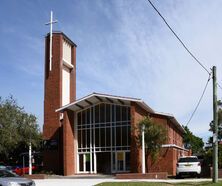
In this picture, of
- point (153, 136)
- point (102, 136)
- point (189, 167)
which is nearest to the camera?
point (189, 167)

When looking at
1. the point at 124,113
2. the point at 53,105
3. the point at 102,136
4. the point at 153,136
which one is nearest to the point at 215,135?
the point at 153,136

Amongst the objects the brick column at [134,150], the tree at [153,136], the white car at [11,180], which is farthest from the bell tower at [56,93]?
the white car at [11,180]

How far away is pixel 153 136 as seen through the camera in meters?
37.5

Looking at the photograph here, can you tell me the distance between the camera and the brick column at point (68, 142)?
41291 millimetres

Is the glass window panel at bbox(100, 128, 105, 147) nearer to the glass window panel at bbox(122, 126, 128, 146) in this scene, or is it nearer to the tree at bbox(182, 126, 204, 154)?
the glass window panel at bbox(122, 126, 128, 146)

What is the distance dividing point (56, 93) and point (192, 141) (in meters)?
45.6

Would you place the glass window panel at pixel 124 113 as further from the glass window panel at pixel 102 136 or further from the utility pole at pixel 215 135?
the utility pole at pixel 215 135

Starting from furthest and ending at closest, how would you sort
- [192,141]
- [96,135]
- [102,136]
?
[192,141] → [96,135] → [102,136]

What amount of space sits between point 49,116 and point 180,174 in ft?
59.5

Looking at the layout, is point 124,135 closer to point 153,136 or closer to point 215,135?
point 153,136

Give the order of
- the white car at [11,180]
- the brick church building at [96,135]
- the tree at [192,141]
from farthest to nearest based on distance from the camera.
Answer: the tree at [192,141], the brick church building at [96,135], the white car at [11,180]

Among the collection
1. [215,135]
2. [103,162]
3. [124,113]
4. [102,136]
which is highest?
[124,113]

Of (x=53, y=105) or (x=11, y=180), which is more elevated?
(x=53, y=105)

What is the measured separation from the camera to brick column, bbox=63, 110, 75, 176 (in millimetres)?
41291
